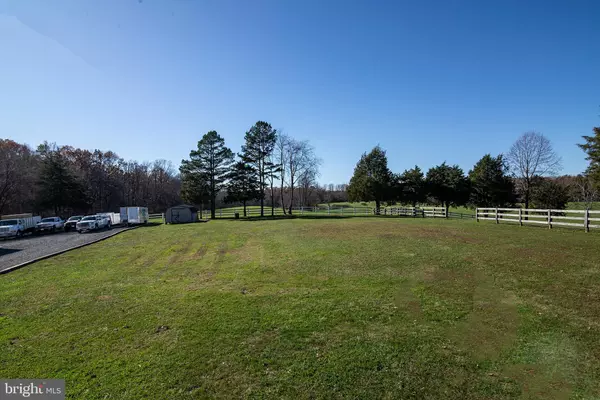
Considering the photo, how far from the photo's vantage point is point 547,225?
1808 cm

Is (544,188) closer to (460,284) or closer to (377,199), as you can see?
(377,199)

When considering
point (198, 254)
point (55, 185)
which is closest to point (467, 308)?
point (198, 254)

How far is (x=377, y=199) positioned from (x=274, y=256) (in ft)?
117

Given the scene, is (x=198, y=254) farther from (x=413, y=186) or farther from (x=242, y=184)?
(x=413, y=186)

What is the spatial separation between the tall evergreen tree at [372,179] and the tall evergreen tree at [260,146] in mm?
14087

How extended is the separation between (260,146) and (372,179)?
17655 mm

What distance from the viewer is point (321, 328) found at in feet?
17.5

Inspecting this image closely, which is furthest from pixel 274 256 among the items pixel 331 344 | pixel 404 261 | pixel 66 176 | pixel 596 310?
pixel 66 176

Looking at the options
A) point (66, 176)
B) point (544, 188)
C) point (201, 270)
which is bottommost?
point (201, 270)

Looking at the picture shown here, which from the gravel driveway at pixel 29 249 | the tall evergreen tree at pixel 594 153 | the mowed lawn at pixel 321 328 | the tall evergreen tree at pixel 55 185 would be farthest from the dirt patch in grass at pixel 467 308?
the tall evergreen tree at pixel 55 185

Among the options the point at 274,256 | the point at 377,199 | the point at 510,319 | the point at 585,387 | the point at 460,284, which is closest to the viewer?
the point at 585,387

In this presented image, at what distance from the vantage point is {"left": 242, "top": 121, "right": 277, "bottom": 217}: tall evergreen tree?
4572cm

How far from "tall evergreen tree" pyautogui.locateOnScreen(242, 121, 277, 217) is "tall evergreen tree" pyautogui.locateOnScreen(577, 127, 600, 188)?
36.7 m

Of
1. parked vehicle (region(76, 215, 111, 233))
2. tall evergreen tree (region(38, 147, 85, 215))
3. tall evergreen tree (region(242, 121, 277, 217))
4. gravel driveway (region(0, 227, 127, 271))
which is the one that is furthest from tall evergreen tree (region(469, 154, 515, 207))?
tall evergreen tree (region(38, 147, 85, 215))
